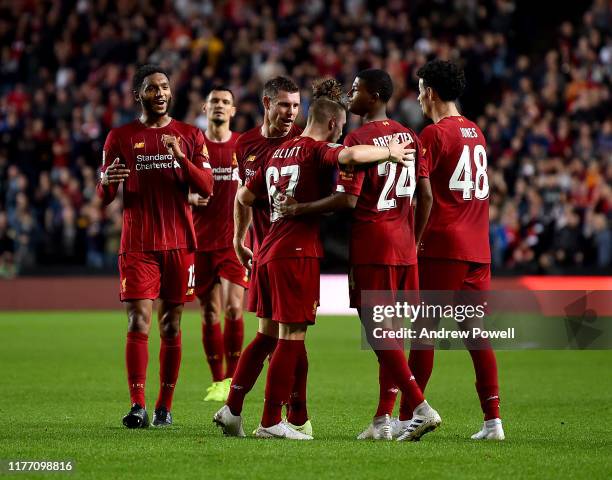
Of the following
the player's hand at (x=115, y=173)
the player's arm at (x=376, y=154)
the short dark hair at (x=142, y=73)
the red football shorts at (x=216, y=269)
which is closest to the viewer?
the player's arm at (x=376, y=154)

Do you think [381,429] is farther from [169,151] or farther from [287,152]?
[169,151]

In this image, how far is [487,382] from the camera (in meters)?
8.02

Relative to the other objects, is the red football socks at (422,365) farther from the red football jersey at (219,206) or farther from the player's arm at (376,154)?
the red football jersey at (219,206)

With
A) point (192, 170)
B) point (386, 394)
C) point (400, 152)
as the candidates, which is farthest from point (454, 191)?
point (192, 170)

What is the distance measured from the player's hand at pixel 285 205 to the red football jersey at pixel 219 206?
11.1ft

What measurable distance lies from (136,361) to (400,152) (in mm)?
2511

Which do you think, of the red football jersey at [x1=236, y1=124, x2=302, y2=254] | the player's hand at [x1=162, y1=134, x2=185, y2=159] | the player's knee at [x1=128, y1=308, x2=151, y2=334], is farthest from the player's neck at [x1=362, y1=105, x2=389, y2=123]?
the player's knee at [x1=128, y1=308, x2=151, y2=334]

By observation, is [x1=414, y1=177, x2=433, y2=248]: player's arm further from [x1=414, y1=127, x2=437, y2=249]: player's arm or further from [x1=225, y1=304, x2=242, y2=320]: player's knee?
[x1=225, y1=304, x2=242, y2=320]: player's knee

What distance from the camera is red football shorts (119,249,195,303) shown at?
29.0 feet

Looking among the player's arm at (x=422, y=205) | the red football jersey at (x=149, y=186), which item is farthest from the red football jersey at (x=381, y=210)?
the red football jersey at (x=149, y=186)

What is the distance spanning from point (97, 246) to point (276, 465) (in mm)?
15743

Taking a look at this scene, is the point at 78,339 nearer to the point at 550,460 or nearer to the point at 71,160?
the point at 71,160

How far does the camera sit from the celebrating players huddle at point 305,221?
776 centimetres
